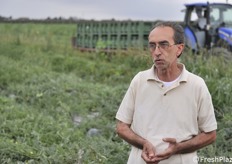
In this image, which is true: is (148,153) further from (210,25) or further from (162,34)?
(210,25)

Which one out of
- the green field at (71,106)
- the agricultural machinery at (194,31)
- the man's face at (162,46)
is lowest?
the green field at (71,106)

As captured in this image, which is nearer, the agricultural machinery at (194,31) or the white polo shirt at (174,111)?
the white polo shirt at (174,111)

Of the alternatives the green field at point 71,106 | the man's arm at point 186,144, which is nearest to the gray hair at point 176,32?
the man's arm at point 186,144

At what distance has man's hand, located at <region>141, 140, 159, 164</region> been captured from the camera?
8.10 ft

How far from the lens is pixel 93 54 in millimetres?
14211

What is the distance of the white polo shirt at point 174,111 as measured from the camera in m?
2.54

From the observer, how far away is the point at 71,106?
768 cm

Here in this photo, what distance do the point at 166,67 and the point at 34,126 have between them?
372 centimetres

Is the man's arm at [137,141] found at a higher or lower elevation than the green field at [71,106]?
higher

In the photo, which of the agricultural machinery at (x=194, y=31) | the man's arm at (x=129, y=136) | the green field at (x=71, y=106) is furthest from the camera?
the agricultural machinery at (x=194, y=31)

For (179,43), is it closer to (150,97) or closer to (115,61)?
(150,97)

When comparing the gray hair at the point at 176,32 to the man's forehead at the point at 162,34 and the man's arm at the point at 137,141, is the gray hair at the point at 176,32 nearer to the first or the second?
the man's forehead at the point at 162,34

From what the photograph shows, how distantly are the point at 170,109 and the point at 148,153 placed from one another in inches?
10.6

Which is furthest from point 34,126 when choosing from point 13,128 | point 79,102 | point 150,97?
point 150,97
